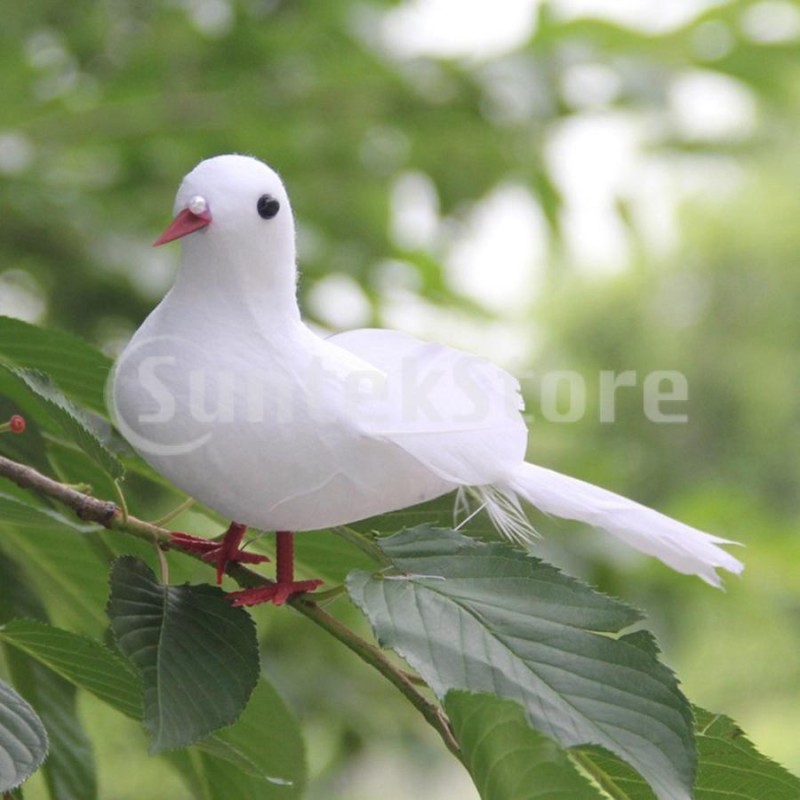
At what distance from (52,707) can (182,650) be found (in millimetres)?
333

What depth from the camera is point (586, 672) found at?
518 millimetres

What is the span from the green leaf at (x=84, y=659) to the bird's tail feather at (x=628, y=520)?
229 mm

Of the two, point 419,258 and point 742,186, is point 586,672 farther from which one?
point 742,186

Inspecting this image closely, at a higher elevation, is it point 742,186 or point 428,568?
point 742,186

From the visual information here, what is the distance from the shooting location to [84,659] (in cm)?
63

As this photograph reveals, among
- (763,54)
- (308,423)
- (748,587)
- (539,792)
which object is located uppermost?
(763,54)

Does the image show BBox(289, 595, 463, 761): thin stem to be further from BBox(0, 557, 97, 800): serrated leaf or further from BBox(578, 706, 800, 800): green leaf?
BBox(0, 557, 97, 800): serrated leaf

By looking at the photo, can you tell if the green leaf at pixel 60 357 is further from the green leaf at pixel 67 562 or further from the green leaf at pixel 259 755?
the green leaf at pixel 259 755

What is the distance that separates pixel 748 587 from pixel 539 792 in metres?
1.70

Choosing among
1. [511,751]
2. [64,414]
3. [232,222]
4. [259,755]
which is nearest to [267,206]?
[232,222]

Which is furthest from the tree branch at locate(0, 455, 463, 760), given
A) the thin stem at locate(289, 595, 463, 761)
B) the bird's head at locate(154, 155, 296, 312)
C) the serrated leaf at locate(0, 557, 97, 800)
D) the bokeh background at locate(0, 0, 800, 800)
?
the bokeh background at locate(0, 0, 800, 800)

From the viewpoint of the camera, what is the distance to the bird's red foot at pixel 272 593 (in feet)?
1.77

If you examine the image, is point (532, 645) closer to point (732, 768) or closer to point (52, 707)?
point (732, 768)

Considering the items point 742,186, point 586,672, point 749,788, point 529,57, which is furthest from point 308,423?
point 742,186
